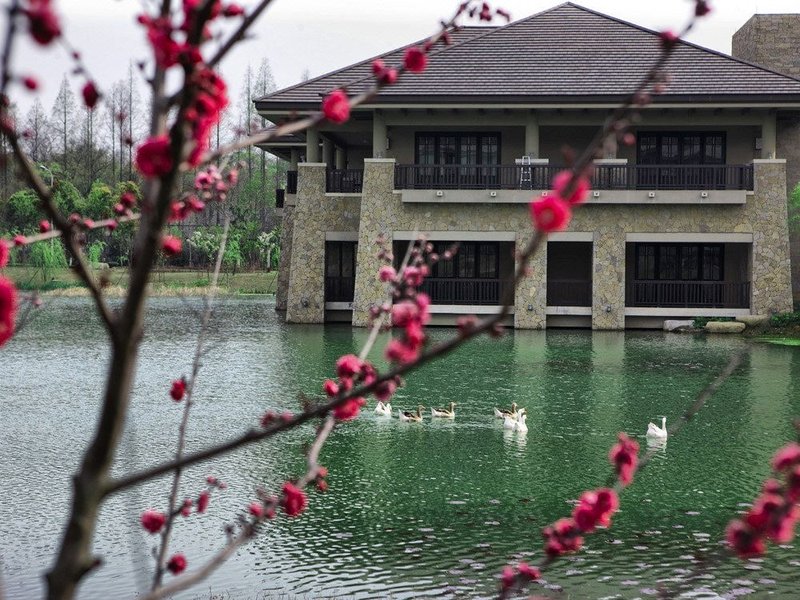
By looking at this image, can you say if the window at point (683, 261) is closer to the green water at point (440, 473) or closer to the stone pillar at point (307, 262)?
the stone pillar at point (307, 262)

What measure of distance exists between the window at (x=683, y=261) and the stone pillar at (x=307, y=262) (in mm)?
8277

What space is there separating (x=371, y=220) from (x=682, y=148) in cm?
820

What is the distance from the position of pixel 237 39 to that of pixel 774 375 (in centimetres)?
1698

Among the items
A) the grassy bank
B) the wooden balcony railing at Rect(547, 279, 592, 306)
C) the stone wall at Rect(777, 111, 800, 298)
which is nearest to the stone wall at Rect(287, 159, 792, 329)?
the wooden balcony railing at Rect(547, 279, 592, 306)

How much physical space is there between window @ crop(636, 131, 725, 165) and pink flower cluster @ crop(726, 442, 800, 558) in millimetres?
26951

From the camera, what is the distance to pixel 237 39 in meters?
1.94

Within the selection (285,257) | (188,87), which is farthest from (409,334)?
(285,257)

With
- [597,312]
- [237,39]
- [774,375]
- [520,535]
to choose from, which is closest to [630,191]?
[597,312]

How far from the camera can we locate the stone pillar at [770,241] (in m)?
26.2

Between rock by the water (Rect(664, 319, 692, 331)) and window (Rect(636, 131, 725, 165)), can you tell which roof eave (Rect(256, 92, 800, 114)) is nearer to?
window (Rect(636, 131, 725, 165))

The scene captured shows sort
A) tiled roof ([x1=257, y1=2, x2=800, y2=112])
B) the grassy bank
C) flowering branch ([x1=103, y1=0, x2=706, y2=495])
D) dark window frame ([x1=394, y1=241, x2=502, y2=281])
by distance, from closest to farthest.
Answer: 1. flowering branch ([x1=103, y1=0, x2=706, y2=495])
2. tiled roof ([x1=257, y1=2, x2=800, y2=112])
3. dark window frame ([x1=394, y1=241, x2=502, y2=281])
4. the grassy bank

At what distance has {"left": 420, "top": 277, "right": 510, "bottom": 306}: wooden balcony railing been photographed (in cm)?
2764

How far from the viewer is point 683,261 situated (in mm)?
28766

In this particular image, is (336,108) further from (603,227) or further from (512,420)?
(603,227)
